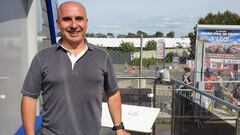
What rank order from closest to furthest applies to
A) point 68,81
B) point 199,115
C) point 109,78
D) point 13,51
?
point 68,81 < point 109,78 < point 13,51 < point 199,115

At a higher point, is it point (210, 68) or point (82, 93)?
point (82, 93)

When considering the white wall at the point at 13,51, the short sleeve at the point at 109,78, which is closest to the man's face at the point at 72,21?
the short sleeve at the point at 109,78

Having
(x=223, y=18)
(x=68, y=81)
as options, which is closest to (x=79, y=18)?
(x=68, y=81)

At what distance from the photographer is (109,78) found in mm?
2678

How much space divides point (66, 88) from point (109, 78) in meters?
0.33

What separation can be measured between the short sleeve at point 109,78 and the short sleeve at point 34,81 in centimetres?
41

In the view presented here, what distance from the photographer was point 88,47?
2578 mm

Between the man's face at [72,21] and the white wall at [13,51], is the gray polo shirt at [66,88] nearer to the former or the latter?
the man's face at [72,21]

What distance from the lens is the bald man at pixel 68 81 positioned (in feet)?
8.08

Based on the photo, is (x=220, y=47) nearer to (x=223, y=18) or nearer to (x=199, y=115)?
(x=199, y=115)

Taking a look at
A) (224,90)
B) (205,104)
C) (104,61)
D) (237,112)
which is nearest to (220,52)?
(224,90)

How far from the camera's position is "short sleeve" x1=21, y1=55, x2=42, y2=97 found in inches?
97.2

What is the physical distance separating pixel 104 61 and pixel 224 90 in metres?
9.19

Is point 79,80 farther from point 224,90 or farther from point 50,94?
point 224,90
